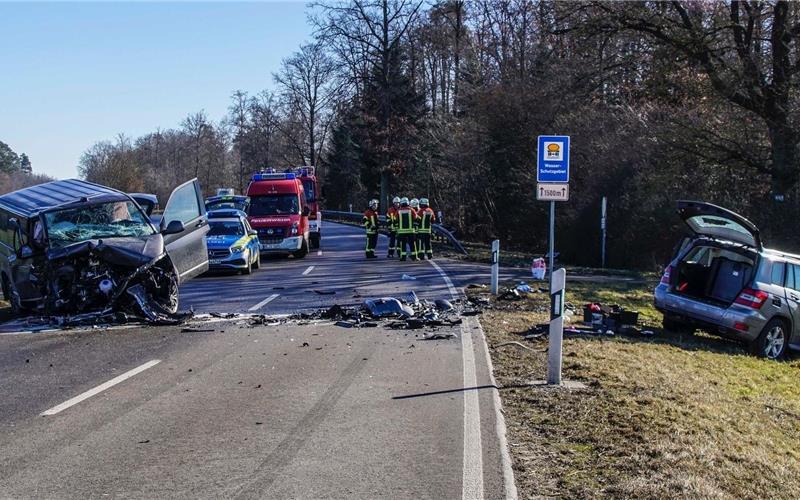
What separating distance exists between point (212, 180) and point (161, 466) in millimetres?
78479

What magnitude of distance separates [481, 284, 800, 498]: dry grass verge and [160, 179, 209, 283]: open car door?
18.1ft

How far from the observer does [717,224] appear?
468 inches

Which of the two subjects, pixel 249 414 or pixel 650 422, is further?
pixel 249 414

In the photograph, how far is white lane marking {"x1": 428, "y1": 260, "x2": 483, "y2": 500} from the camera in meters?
4.98

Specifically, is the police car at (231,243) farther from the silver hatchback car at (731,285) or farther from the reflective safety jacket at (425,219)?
the silver hatchback car at (731,285)

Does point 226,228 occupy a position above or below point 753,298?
above

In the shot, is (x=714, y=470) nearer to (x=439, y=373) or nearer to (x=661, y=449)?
(x=661, y=449)

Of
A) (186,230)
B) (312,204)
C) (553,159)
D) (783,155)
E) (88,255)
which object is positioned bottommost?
(88,255)

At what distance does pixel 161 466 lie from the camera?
17.5 ft

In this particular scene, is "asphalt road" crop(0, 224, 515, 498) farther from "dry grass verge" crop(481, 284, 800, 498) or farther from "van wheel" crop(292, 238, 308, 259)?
"van wheel" crop(292, 238, 308, 259)

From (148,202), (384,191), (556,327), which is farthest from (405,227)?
(384,191)

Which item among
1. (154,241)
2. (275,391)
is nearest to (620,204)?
(154,241)

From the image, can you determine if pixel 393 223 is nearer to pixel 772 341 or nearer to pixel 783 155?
pixel 783 155

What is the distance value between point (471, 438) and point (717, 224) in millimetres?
7544
